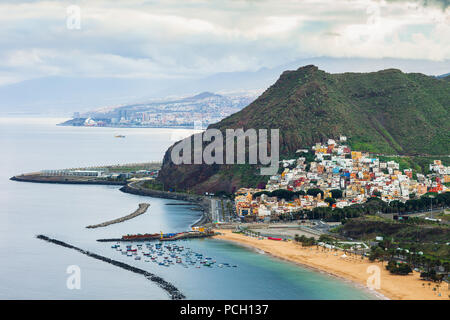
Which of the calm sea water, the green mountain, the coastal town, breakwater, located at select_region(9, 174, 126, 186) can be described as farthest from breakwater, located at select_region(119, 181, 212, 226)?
breakwater, located at select_region(9, 174, 126, 186)

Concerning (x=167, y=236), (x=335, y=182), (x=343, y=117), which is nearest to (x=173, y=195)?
(x=335, y=182)

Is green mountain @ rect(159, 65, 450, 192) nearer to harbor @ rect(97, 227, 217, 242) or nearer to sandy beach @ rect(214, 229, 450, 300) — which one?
harbor @ rect(97, 227, 217, 242)

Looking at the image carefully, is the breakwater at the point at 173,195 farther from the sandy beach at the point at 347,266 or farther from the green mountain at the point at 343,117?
the sandy beach at the point at 347,266

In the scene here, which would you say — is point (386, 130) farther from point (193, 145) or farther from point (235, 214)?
point (235, 214)

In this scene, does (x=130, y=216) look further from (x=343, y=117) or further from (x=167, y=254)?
(x=343, y=117)

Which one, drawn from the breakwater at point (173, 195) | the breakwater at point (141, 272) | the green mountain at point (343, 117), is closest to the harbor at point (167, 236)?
the breakwater at point (141, 272)

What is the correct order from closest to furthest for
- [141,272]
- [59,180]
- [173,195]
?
[141,272], [173,195], [59,180]
